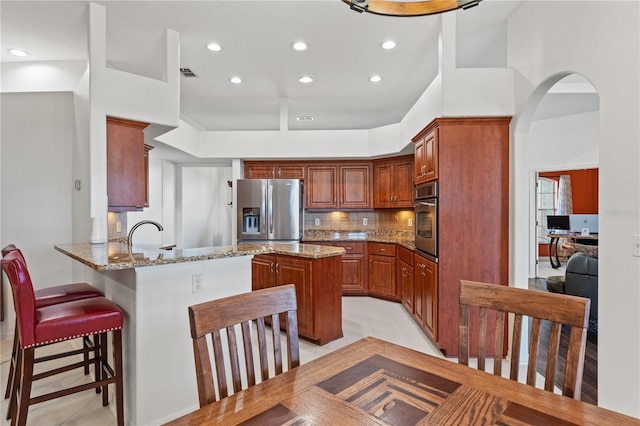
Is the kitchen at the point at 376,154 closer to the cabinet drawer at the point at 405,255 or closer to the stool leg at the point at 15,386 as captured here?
the stool leg at the point at 15,386

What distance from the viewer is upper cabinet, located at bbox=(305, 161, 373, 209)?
17.7 feet

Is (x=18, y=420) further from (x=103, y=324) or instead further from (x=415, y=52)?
(x=415, y=52)

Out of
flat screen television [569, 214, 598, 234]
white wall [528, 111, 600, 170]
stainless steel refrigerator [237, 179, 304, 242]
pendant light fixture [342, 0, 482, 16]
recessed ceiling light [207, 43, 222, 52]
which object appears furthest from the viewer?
flat screen television [569, 214, 598, 234]

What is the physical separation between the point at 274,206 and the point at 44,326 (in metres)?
3.49

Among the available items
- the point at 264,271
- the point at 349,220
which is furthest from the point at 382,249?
the point at 264,271

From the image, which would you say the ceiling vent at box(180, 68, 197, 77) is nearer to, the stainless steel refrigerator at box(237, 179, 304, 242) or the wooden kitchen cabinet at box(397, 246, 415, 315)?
the stainless steel refrigerator at box(237, 179, 304, 242)

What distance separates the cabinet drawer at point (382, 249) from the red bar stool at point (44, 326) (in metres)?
3.65

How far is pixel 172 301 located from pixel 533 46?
3232 millimetres

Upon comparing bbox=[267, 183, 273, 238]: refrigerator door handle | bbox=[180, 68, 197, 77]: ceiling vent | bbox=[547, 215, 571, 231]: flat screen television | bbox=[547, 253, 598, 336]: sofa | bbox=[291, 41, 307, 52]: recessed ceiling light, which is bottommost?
bbox=[547, 253, 598, 336]: sofa

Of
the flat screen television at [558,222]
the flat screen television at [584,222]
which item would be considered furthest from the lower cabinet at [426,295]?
the flat screen television at [558,222]

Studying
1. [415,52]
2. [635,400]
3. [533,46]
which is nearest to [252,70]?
[415,52]

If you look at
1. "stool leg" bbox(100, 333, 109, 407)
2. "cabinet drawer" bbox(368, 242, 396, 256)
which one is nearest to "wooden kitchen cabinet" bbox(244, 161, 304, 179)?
"cabinet drawer" bbox(368, 242, 396, 256)

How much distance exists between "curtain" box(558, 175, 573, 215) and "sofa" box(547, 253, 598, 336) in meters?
6.72

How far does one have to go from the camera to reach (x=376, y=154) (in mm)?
4879
